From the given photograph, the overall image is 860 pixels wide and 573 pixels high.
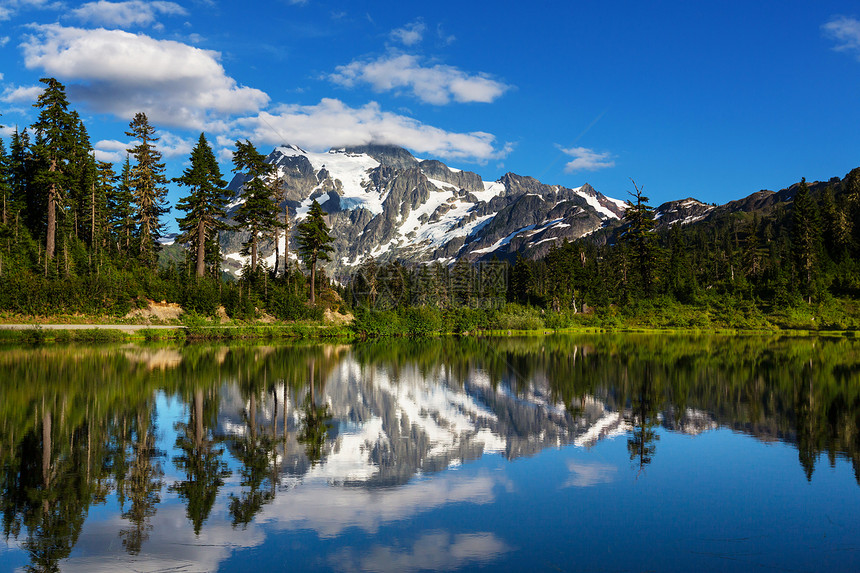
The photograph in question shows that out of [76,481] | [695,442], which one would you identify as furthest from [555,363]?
[76,481]

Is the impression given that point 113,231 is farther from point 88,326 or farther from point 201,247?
point 88,326

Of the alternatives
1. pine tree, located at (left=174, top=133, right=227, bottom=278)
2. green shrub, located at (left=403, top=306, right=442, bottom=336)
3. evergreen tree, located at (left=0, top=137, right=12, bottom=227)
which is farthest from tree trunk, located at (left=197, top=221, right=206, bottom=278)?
green shrub, located at (left=403, top=306, right=442, bottom=336)

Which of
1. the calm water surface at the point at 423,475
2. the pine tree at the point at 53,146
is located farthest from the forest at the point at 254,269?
the calm water surface at the point at 423,475

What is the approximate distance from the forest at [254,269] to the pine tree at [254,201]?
0.15 metres

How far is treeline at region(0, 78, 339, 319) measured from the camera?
164 feet

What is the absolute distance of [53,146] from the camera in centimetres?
5381

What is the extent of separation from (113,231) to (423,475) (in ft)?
228

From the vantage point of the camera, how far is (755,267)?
329ft

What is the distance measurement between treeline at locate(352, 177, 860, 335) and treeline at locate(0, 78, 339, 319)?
12.4 meters

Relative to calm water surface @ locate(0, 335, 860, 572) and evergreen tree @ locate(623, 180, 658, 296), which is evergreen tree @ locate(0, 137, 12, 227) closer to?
calm water surface @ locate(0, 335, 860, 572)

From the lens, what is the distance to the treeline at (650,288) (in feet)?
245

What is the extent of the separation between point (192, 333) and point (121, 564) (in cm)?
4579

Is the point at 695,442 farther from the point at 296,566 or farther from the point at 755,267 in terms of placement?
the point at 755,267

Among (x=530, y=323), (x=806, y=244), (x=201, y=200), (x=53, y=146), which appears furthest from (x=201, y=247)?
(x=806, y=244)
